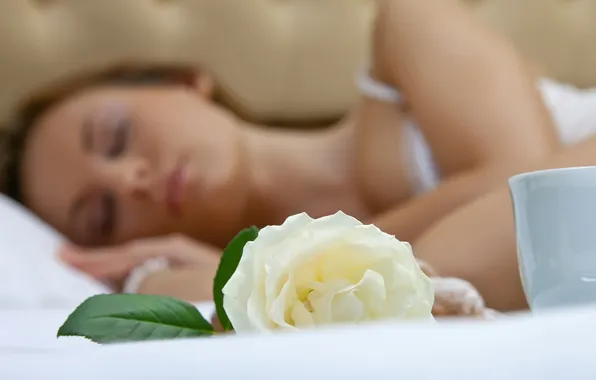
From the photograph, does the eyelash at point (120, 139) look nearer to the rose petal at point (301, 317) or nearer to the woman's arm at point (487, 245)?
the woman's arm at point (487, 245)

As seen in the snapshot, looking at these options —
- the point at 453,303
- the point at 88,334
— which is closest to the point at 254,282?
the point at 88,334

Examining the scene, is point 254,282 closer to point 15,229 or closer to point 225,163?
point 15,229

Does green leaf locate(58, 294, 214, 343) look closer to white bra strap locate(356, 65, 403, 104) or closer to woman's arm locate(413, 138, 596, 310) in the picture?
woman's arm locate(413, 138, 596, 310)

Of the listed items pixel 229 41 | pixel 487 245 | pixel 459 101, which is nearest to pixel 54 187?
pixel 229 41

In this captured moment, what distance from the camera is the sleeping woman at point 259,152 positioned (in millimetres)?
1066

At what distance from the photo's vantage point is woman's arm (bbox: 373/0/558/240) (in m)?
1.03

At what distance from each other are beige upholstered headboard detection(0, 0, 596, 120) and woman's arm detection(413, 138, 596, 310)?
879mm

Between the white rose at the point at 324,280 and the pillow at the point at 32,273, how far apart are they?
672 millimetres

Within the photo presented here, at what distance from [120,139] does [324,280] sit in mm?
1104

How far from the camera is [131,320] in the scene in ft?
1.13

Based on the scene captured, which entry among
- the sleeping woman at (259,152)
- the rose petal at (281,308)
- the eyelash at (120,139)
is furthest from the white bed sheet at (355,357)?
the eyelash at (120,139)

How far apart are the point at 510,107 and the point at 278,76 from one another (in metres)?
0.72

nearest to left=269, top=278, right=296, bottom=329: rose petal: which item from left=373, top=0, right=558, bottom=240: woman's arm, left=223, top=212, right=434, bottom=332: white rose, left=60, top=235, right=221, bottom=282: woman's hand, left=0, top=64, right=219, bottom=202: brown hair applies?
left=223, top=212, right=434, bottom=332: white rose

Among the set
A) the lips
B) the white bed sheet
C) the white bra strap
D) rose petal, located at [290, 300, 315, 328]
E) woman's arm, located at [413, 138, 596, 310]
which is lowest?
the lips
